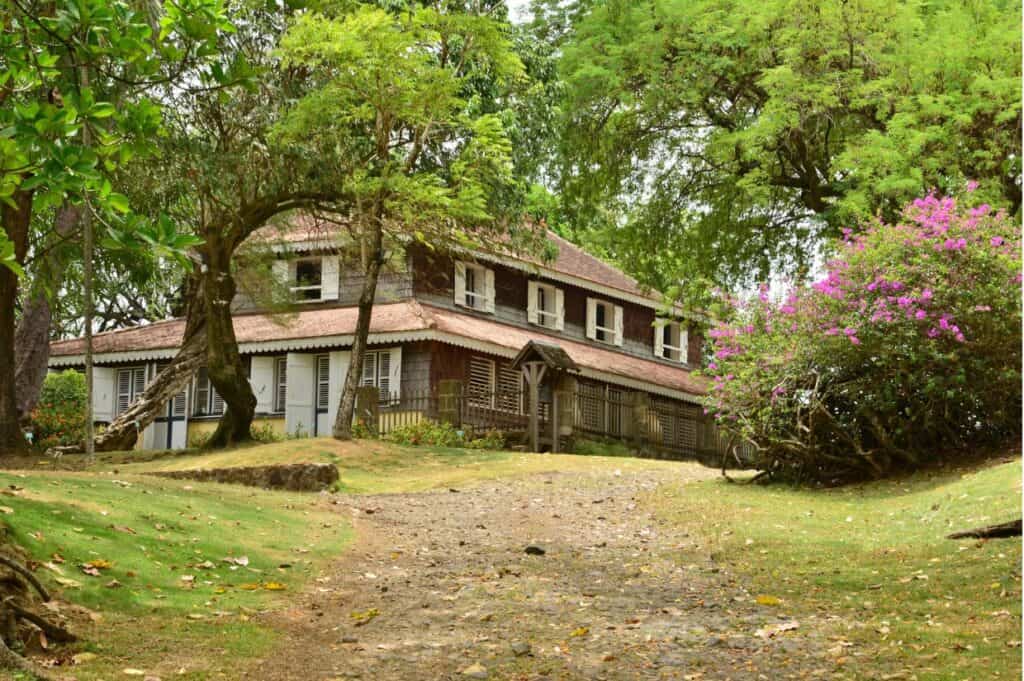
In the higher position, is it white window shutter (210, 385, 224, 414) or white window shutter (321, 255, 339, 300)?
white window shutter (321, 255, 339, 300)

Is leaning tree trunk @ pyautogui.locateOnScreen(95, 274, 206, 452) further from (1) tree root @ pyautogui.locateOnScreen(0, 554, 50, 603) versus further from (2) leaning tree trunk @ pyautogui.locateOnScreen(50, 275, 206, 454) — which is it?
(1) tree root @ pyautogui.locateOnScreen(0, 554, 50, 603)

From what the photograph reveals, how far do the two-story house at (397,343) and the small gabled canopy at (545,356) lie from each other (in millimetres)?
1155

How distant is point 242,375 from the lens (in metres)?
29.4

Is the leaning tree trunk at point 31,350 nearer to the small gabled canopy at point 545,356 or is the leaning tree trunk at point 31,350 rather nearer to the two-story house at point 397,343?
the two-story house at point 397,343

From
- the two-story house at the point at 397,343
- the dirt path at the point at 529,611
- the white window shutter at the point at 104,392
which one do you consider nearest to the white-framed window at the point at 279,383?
the two-story house at the point at 397,343

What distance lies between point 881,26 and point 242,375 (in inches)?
625

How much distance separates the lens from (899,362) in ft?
67.6

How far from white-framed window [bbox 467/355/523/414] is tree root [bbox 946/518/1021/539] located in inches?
772

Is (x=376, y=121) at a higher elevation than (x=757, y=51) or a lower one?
lower

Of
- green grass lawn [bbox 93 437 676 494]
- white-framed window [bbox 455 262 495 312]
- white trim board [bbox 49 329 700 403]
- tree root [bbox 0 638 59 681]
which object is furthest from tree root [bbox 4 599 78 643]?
white-framed window [bbox 455 262 495 312]

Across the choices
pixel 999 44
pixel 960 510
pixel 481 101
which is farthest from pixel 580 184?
pixel 960 510

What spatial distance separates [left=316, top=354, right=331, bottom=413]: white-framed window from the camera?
36.2 meters

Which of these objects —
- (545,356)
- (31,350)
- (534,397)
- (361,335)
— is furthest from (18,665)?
(534,397)

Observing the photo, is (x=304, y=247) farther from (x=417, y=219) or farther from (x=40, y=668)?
(x=40, y=668)
